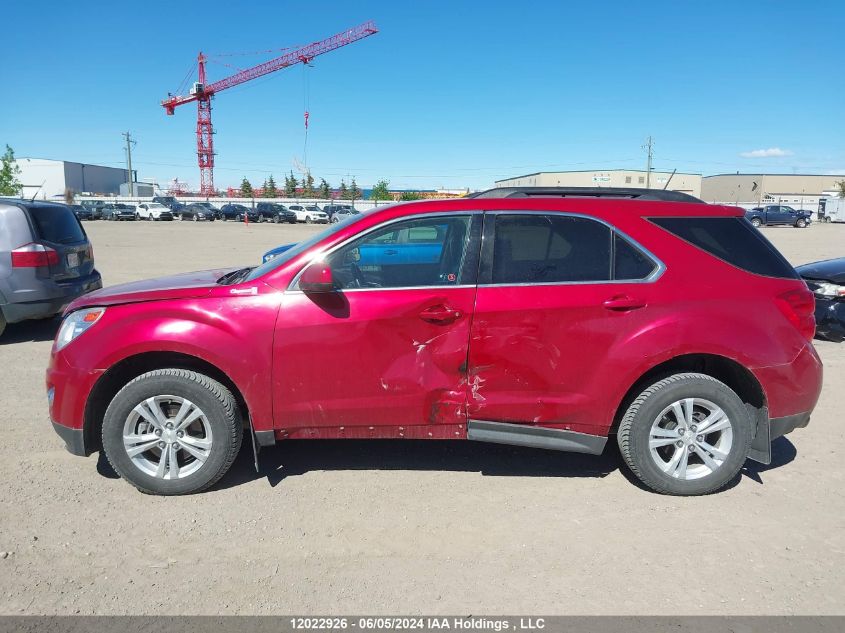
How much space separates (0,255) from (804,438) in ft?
27.2

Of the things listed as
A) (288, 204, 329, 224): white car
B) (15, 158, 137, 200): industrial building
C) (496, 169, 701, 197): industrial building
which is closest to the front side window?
(288, 204, 329, 224): white car

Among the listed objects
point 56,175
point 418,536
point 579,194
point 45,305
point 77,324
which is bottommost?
point 418,536

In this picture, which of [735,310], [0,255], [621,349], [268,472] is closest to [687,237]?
[735,310]

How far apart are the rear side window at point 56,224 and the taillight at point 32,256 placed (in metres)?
0.17

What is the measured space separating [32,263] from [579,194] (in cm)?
631

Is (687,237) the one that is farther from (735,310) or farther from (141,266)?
(141,266)

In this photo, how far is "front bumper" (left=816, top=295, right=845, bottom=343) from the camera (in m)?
7.66

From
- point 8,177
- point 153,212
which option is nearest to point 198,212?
point 153,212

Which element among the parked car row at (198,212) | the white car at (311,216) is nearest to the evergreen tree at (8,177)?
the parked car row at (198,212)

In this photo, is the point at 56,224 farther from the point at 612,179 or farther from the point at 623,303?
the point at 612,179

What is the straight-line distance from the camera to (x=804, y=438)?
4789 mm

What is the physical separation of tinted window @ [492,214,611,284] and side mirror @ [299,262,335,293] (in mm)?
973

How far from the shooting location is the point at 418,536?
11.0 feet

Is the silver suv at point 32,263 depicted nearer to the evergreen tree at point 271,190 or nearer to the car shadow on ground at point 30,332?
the car shadow on ground at point 30,332
